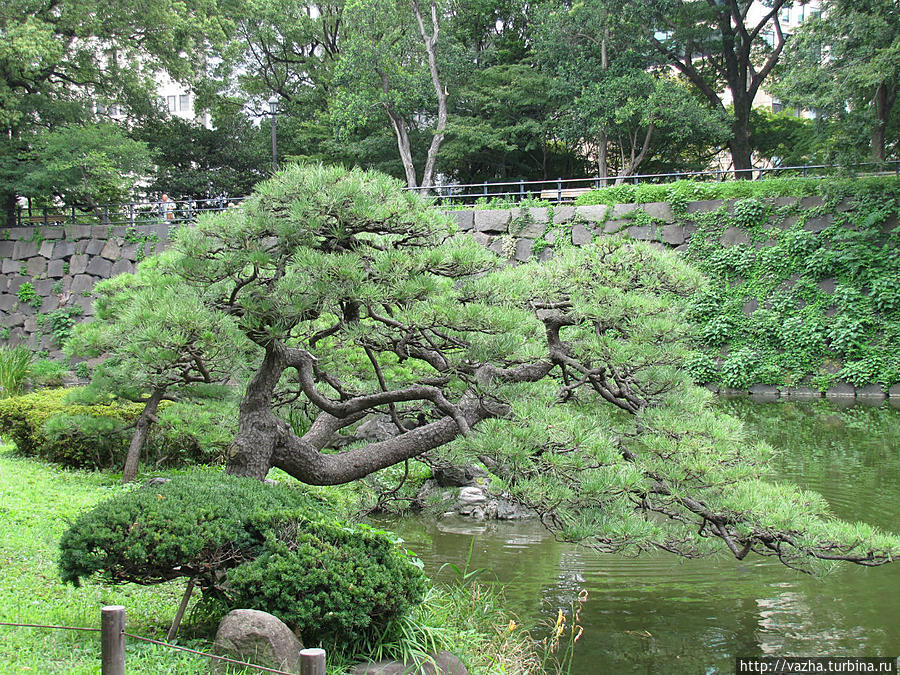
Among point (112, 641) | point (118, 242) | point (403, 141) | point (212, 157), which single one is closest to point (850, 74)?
point (403, 141)

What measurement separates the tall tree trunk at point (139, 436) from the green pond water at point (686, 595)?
8.81ft

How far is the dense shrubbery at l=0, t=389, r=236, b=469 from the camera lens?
7348 mm

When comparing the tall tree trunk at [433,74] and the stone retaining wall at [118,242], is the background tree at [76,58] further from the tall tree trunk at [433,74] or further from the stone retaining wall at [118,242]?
the tall tree trunk at [433,74]

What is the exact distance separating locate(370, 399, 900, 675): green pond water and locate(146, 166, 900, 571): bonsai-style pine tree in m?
1.04

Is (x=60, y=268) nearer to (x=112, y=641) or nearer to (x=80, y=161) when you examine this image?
(x=80, y=161)

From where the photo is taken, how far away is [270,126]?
24.0 m

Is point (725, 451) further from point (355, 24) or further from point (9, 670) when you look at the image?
point (355, 24)

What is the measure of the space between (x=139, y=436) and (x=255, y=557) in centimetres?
458

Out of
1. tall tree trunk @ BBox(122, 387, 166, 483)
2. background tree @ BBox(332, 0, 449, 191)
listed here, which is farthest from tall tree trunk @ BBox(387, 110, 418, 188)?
tall tree trunk @ BBox(122, 387, 166, 483)

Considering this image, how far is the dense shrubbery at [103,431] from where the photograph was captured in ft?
24.1

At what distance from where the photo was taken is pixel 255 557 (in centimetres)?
355

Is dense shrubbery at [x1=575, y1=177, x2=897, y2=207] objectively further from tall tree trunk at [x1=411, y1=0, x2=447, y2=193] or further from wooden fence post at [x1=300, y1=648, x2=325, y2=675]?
wooden fence post at [x1=300, y1=648, x2=325, y2=675]

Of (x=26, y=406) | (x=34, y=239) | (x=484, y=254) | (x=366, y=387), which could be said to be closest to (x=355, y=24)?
(x=34, y=239)

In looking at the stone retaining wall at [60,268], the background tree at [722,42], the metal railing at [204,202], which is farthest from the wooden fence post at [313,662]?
the background tree at [722,42]
